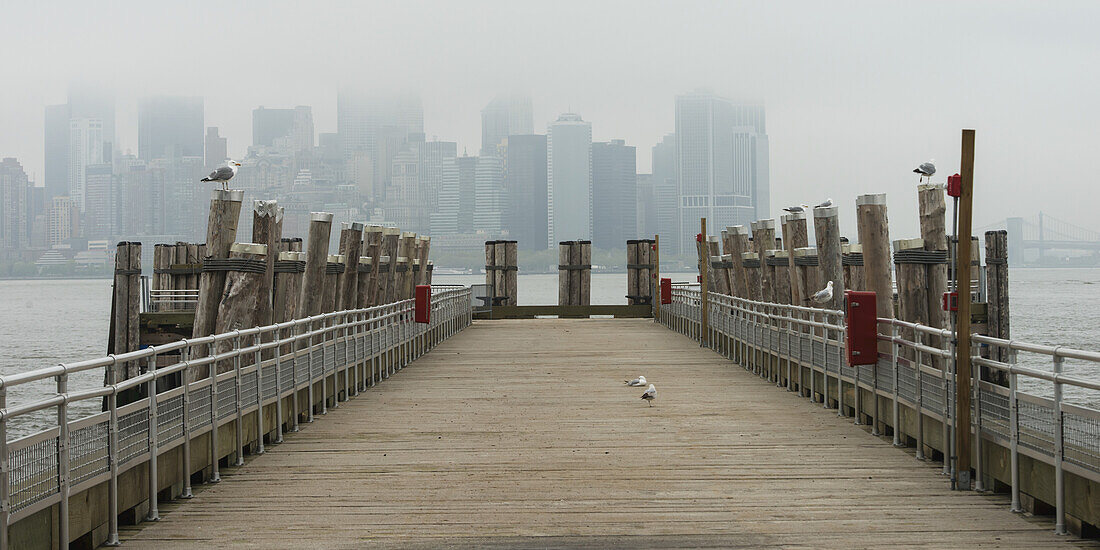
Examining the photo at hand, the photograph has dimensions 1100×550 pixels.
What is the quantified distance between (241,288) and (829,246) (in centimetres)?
783

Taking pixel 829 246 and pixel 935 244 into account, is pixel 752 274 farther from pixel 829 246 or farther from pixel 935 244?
pixel 935 244

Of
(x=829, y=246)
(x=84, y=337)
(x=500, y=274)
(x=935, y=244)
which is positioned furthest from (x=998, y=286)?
(x=84, y=337)

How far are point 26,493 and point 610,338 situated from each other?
20.3 metres

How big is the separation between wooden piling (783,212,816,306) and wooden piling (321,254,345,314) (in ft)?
25.3

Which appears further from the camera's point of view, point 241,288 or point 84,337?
point 84,337

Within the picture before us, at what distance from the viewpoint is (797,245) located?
1880 centimetres

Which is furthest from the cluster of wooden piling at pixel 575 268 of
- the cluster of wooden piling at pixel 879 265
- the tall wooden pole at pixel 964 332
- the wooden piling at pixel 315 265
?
the tall wooden pole at pixel 964 332

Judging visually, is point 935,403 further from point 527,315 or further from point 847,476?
point 527,315

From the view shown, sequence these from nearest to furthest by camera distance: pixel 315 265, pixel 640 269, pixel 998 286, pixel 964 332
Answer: pixel 964 332 → pixel 315 265 → pixel 998 286 → pixel 640 269

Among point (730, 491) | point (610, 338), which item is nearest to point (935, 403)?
point (730, 491)

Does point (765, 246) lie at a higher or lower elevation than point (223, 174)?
lower

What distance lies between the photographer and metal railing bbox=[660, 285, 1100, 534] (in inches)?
266

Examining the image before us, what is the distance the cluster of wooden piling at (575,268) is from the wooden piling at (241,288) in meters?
25.8

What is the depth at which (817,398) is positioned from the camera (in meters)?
13.2
